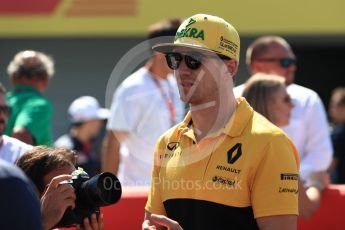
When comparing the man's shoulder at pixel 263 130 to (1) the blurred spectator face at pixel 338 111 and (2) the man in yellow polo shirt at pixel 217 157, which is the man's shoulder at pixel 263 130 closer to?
(2) the man in yellow polo shirt at pixel 217 157

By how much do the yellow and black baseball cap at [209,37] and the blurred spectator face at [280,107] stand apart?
96 centimetres

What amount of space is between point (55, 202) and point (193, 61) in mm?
808

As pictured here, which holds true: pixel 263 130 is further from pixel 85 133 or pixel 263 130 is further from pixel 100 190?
pixel 85 133

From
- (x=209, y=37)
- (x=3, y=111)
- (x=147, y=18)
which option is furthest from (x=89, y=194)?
(x=147, y=18)

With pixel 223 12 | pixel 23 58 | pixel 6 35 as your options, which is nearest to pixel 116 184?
pixel 23 58

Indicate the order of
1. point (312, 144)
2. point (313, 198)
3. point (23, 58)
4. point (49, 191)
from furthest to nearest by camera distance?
1. point (23, 58)
2. point (312, 144)
3. point (313, 198)
4. point (49, 191)

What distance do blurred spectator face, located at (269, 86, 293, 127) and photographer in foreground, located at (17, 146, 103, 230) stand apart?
1.27 m

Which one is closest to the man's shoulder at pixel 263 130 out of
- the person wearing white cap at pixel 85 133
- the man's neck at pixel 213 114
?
the man's neck at pixel 213 114

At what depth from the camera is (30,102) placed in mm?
5906

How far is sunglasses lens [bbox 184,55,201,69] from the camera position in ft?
11.8

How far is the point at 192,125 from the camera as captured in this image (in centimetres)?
377

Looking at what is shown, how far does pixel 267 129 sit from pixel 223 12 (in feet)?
20.3

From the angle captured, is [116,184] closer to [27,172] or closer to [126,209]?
[27,172]

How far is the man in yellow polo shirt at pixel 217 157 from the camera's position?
3436 mm
